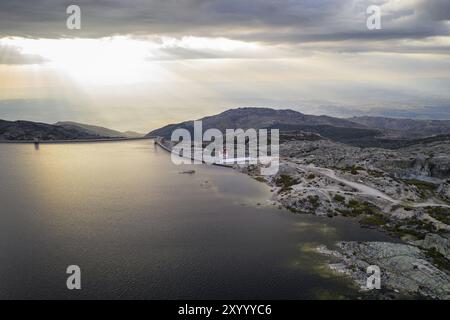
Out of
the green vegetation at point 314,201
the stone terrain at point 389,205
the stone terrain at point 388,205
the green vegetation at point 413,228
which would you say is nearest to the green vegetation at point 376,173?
the stone terrain at point 389,205

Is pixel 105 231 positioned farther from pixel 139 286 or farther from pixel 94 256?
pixel 139 286

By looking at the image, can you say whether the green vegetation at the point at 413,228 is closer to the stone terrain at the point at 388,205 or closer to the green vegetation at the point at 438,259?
the stone terrain at the point at 388,205

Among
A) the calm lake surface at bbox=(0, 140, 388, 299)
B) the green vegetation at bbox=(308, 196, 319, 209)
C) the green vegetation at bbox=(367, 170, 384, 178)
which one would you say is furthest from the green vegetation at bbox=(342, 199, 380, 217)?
the green vegetation at bbox=(367, 170, 384, 178)

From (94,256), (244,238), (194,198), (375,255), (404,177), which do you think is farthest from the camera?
(404,177)

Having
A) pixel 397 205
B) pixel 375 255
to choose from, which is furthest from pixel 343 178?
pixel 375 255

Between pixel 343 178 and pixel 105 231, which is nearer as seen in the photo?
pixel 105 231

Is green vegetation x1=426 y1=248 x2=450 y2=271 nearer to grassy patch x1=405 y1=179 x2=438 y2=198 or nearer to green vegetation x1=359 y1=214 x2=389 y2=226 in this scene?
green vegetation x1=359 y1=214 x2=389 y2=226
